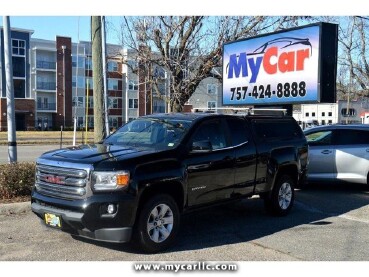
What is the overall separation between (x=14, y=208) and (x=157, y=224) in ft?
10.6

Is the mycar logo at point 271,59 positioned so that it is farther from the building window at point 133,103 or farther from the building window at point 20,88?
the building window at point 133,103

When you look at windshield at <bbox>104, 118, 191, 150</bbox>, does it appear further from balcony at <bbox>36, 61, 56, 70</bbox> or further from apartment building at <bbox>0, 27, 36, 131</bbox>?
balcony at <bbox>36, 61, 56, 70</bbox>

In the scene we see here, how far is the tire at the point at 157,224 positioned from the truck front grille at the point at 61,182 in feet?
2.71

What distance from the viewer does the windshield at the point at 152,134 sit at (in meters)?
6.55

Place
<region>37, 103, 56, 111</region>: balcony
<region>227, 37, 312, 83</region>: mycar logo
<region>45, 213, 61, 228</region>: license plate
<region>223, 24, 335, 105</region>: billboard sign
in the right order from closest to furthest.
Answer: <region>45, 213, 61, 228</region>: license plate
<region>223, 24, 335, 105</region>: billboard sign
<region>227, 37, 312, 83</region>: mycar logo
<region>37, 103, 56, 111</region>: balcony

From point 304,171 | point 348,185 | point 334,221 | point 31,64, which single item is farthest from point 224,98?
point 31,64

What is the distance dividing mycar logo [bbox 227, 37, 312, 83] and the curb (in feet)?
24.6

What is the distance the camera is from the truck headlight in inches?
216

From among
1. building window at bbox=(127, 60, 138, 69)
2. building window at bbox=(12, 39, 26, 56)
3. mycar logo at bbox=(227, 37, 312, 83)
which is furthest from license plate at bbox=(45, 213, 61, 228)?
building window at bbox=(12, 39, 26, 56)

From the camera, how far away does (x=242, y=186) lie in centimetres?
734

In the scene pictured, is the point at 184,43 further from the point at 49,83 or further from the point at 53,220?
the point at 49,83

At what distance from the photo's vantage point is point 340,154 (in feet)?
36.0

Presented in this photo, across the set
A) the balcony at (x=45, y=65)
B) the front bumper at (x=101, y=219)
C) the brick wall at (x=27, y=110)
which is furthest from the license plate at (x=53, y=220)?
the balcony at (x=45, y=65)

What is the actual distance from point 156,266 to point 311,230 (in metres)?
2.99
